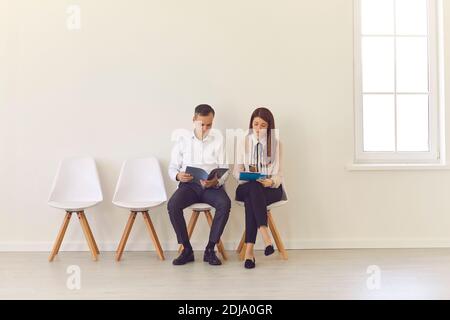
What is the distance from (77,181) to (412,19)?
123 inches

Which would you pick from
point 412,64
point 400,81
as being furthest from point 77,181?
point 412,64

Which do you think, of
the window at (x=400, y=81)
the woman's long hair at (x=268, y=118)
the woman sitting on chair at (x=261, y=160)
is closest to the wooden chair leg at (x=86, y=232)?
the woman sitting on chair at (x=261, y=160)

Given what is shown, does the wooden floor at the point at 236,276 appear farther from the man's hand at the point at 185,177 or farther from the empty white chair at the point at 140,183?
the man's hand at the point at 185,177

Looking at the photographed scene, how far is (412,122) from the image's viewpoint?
3740mm

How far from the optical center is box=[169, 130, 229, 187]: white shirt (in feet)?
10.9

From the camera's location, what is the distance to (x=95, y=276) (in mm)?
2773

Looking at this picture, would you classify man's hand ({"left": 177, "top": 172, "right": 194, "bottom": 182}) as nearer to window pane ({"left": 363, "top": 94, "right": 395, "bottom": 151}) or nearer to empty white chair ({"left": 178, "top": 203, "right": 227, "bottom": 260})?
empty white chair ({"left": 178, "top": 203, "right": 227, "bottom": 260})

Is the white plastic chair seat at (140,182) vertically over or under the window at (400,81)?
under

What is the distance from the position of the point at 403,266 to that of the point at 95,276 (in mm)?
2063

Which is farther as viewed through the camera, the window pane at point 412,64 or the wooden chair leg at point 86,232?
the window pane at point 412,64

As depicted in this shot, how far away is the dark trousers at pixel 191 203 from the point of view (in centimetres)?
306

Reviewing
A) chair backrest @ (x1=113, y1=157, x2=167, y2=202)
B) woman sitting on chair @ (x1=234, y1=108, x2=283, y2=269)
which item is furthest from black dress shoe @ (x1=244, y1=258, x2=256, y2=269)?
chair backrest @ (x1=113, y1=157, x2=167, y2=202)

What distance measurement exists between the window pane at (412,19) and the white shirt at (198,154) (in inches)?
73.9

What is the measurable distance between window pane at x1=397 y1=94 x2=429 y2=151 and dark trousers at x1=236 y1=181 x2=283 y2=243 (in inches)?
56.5
